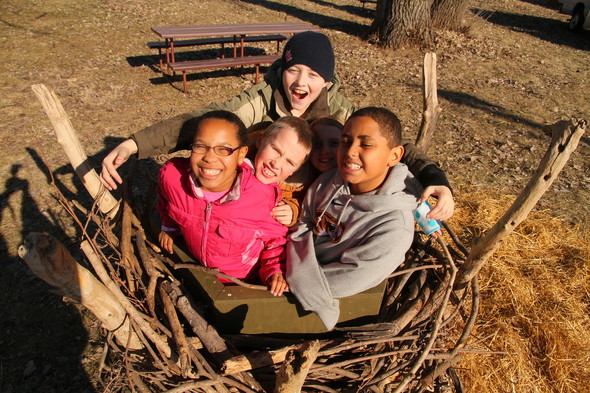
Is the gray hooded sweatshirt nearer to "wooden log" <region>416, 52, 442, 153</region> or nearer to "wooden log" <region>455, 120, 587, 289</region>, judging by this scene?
"wooden log" <region>455, 120, 587, 289</region>

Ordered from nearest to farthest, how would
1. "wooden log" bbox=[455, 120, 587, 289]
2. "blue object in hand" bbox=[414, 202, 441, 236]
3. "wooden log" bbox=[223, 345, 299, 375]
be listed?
"wooden log" bbox=[455, 120, 587, 289]
"wooden log" bbox=[223, 345, 299, 375]
"blue object in hand" bbox=[414, 202, 441, 236]

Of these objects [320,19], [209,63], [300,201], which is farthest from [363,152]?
[320,19]

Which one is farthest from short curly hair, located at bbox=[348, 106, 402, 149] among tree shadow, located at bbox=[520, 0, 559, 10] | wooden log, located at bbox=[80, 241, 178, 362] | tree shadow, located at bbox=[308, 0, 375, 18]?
tree shadow, located at bbox=[520, 0, 559, 10]

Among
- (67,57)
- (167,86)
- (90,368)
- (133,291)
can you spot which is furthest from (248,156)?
(67,57)

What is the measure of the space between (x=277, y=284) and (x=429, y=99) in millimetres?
1817

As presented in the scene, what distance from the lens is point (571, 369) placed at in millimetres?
3271

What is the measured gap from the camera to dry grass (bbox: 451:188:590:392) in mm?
3256

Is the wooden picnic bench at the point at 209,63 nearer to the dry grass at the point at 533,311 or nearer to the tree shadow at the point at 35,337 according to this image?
the tree shadow at the point at 35,337

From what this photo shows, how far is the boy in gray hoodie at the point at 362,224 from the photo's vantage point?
2.31m

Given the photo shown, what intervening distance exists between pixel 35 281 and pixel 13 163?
2200 mm

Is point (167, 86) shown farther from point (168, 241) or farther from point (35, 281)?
point (168, 241)

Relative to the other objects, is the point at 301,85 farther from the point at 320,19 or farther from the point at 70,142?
the point at 320,19

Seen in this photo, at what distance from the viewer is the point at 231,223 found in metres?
2.50

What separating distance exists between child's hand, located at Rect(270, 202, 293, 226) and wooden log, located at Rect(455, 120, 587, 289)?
1.07 metres
